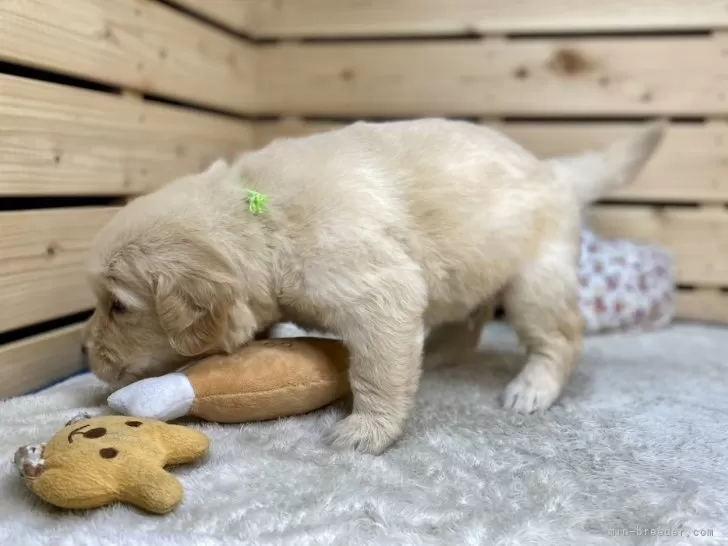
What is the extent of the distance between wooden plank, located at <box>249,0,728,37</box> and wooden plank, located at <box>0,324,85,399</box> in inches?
79.3

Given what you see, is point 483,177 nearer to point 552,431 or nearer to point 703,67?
point 552,431

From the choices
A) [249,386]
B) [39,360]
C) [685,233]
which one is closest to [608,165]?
[685,233]

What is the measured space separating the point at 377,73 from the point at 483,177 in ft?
5.31

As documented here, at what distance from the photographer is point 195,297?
5.78 feet

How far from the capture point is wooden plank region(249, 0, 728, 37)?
3.29m

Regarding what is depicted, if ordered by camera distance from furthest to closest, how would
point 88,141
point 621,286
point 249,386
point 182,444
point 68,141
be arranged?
1. point 621,286
2. point 88,141
3. point 68,141
4. point 249,386
5. point 182,444

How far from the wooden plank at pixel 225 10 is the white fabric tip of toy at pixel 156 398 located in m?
1.88

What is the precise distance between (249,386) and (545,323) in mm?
995

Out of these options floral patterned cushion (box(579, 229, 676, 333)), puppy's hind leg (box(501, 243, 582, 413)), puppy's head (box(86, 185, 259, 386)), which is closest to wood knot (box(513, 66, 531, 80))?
floral patterned cushion (box(579, 229, 676, 333))

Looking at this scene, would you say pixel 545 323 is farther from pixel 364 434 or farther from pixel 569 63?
pixel 569 63

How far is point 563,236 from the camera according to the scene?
2309 mm

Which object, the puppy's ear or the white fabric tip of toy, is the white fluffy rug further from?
the puppy's ear

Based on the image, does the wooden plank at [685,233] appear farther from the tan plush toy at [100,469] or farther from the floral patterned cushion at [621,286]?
the tan plush toy at [100,469]

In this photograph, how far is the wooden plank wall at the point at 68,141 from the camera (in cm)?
211
